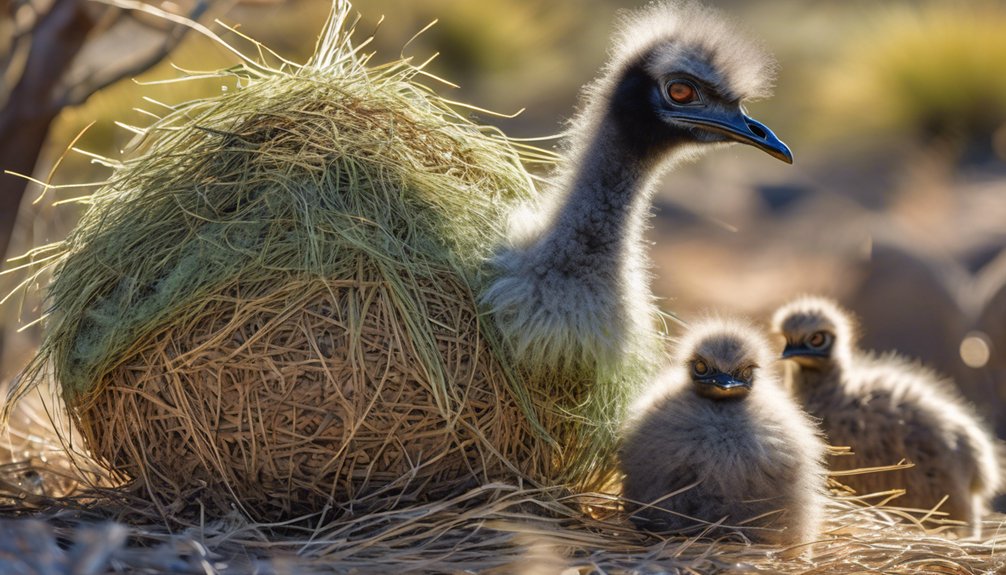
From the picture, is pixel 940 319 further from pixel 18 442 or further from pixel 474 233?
pixel 18 442

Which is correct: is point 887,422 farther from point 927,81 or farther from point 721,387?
point 927,81

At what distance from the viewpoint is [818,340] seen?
150 inches

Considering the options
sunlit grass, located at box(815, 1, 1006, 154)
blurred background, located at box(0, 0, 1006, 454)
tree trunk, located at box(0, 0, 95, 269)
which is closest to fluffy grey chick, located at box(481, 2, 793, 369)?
blurred background, located at box(0, 0, 1006, 454)

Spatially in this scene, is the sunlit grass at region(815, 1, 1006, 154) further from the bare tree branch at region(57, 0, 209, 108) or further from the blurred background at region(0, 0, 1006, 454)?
the bare tree branch at region(57, 0, 209, 108)

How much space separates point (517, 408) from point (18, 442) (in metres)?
2.05

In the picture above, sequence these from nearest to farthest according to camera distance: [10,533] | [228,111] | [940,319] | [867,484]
Answer: [10,533]
[228,111]
[867,484]
[940,319]

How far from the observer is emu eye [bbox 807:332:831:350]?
3.80 m

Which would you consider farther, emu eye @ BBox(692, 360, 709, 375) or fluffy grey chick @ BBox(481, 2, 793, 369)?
emu eye @ BBox(692, 360, 709, 375)

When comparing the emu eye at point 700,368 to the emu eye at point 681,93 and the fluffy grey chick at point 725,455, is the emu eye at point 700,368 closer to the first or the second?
the fluffy grey chick at point 725,455

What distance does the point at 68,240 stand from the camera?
3193mm

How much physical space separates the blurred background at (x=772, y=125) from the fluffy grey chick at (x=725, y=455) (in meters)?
0.66

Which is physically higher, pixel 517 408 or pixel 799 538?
pixel 517 408

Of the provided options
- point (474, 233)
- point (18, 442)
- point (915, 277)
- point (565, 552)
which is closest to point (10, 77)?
point (18, 442)

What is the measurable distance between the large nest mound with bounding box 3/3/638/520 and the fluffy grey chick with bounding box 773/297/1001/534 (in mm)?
1008
